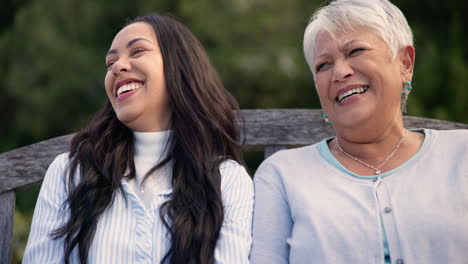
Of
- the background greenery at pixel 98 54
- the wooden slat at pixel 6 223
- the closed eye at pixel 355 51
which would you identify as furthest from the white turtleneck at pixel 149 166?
the background greenery at pixel 98 54

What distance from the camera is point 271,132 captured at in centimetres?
209

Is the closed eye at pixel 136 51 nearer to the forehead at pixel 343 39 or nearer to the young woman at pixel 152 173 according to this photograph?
the young woman at pixel 152 173

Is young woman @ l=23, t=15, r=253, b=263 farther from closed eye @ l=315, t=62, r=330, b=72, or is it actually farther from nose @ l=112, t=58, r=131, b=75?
closed eye @ l=315, t=62, r=330, b=72

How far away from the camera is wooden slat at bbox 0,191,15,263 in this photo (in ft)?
6.39

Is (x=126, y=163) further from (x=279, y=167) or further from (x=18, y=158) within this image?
(x=279, y=167)

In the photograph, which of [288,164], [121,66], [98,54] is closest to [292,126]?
[288,164]

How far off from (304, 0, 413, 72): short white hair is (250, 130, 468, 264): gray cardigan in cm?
33

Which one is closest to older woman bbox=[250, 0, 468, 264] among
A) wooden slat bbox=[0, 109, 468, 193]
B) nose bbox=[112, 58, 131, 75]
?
wooden slat bbox=[0, 109, 468, 193]

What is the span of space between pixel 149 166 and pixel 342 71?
706 millimetres

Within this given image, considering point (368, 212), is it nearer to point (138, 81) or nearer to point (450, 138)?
point (450, 138)

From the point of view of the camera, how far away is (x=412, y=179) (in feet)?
5.82

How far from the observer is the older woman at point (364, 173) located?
169 centimetres

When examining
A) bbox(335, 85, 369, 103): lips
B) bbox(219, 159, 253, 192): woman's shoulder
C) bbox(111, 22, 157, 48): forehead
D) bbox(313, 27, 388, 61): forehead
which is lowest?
bbox(219, 159, 253, 192): woman's shoulder

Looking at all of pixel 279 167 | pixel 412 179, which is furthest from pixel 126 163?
pixel 412 179
